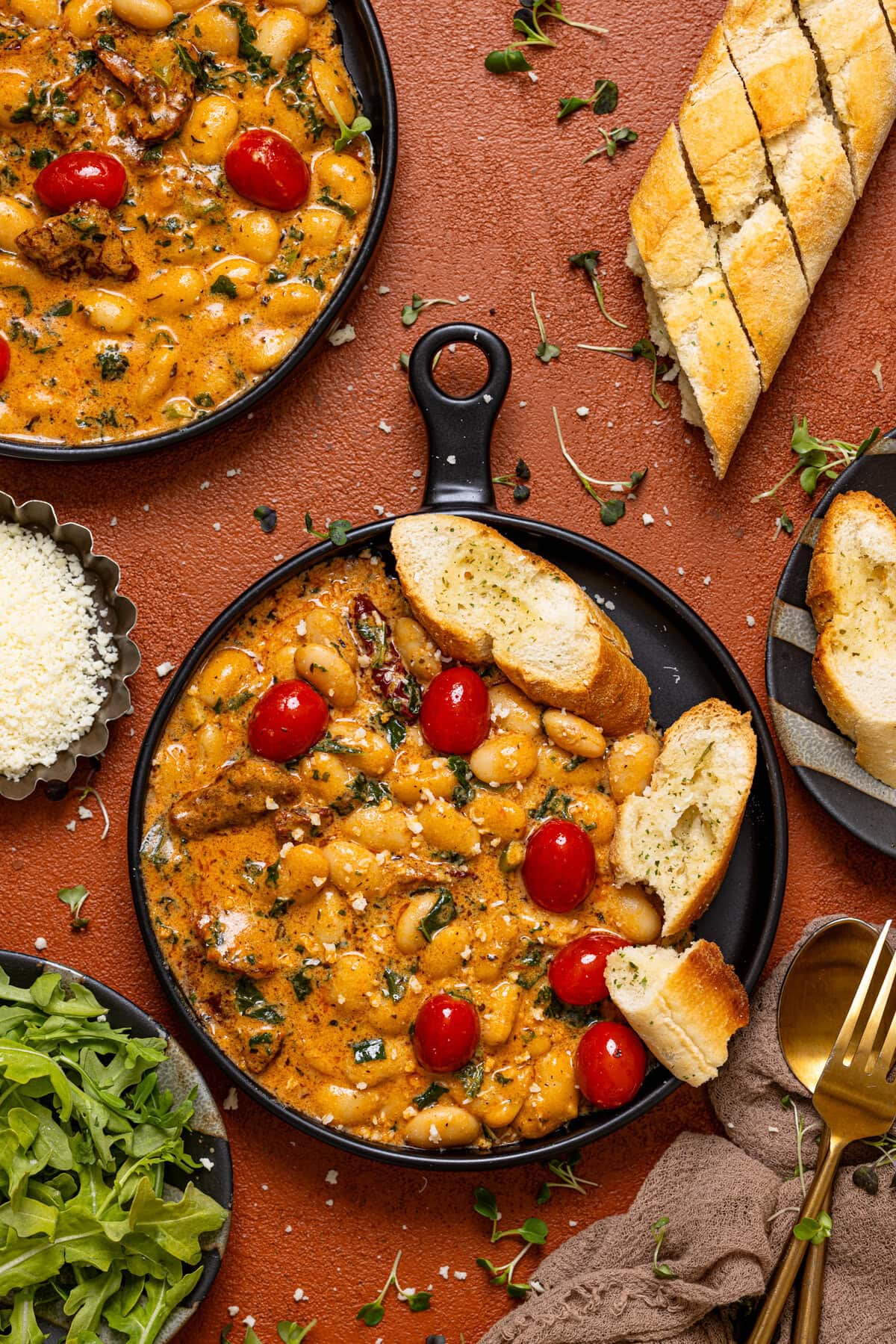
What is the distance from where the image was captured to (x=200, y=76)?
8.95ft

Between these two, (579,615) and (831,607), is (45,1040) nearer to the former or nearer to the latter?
(579,615)

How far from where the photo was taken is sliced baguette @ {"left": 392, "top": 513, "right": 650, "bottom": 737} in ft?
8.54

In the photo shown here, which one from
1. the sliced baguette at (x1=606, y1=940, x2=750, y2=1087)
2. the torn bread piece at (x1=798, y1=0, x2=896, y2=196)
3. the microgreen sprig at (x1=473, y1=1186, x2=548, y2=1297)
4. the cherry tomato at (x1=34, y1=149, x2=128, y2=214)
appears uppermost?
the torn bread piece at (x1=798, y1=0, x2=896, y2=196)

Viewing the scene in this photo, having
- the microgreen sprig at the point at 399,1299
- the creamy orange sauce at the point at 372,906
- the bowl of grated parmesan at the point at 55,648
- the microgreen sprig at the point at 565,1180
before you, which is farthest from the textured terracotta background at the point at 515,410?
the microgreen sprig at the point at 399,1299

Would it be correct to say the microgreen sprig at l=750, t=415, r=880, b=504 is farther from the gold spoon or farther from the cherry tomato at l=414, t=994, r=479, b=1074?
the cherry tomato at l=414, t=994, r=479, b=1074

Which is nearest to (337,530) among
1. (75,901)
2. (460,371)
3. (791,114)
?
(460,371)

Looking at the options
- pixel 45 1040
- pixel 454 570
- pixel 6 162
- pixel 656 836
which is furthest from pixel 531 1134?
pixel 6 162

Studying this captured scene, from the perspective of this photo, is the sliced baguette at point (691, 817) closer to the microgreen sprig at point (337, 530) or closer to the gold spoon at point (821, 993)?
the gold spoon at point (821, 993)

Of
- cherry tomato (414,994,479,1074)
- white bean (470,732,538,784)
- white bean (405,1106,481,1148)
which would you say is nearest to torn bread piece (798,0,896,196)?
white bean (470,732,538,784)

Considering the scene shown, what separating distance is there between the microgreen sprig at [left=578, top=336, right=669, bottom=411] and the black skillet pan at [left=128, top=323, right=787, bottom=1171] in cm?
33

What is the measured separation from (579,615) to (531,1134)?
3.78 ft

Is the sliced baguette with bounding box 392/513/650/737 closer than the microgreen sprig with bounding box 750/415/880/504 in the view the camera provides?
Yes

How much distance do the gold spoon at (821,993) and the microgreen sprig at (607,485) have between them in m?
1.10

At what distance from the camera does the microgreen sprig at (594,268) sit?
291 cm
